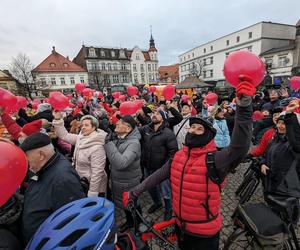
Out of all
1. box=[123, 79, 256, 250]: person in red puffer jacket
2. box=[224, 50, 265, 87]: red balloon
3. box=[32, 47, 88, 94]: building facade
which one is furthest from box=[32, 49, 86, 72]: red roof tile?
box=[224, 50, 265, 87]: red balloon

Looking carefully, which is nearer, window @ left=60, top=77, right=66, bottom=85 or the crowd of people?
the crowd of people

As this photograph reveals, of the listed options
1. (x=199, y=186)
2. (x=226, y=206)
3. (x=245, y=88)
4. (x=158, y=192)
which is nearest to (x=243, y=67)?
(x=245, y=88)

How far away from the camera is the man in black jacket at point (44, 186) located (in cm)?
159

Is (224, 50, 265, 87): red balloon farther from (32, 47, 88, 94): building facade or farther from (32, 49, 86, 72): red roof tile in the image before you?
(32, 49, 86, 72): red roof tile

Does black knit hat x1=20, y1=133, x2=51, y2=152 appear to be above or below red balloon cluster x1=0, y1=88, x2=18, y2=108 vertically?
below

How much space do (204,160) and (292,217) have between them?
172 centimetres

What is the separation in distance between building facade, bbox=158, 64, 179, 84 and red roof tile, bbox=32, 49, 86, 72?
36097mm

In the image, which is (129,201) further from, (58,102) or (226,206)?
(58,102)

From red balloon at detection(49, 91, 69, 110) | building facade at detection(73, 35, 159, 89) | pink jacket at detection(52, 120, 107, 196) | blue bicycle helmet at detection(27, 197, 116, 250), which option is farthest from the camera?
building facade at detection(73, 35, 159, 89)

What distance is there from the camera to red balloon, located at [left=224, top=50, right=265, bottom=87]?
1430 mm

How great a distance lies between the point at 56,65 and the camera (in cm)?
4441

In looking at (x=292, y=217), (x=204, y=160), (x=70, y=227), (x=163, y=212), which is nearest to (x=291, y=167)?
(x=292, y=217)

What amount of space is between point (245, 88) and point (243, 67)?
19 cm

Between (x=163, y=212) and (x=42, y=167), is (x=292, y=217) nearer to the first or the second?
(x=163, y=212)
